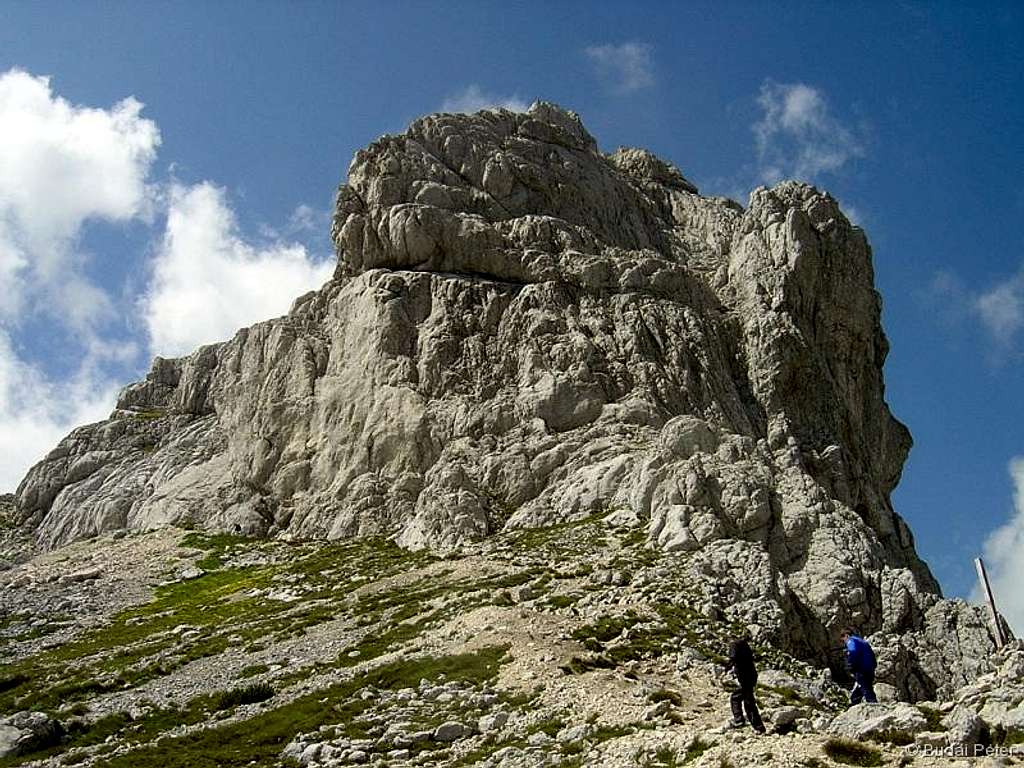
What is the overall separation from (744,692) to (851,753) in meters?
4.91

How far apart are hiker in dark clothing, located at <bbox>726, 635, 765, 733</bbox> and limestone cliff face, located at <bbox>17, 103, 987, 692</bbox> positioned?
2961 centimetres

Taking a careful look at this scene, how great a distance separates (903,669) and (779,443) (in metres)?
40.7

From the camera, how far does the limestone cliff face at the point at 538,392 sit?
70.2m

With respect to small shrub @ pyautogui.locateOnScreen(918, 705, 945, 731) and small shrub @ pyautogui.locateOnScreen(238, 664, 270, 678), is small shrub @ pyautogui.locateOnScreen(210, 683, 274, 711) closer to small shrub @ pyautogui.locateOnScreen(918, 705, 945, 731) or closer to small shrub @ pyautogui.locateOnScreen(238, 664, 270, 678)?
small shrub @ pyautogui.locateOnScreen(238, 664, 270, 678)

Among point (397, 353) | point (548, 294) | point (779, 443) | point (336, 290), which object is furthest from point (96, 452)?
point (779, 443)

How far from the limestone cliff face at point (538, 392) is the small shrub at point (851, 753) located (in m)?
34.8

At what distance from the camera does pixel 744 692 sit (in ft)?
83.3

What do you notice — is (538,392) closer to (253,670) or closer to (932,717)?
(253,670)

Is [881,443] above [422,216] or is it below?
below

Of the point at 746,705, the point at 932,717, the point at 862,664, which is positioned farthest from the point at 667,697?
the point at 932,717

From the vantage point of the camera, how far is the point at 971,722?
2028cm

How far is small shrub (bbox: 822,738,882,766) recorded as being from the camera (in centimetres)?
2039

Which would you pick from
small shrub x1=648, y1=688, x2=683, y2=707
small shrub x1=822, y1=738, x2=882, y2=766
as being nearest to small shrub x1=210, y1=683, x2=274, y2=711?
small shrub x1=648, y1=688, x2=683, y2=707

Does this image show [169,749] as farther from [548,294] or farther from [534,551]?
[548,294]
